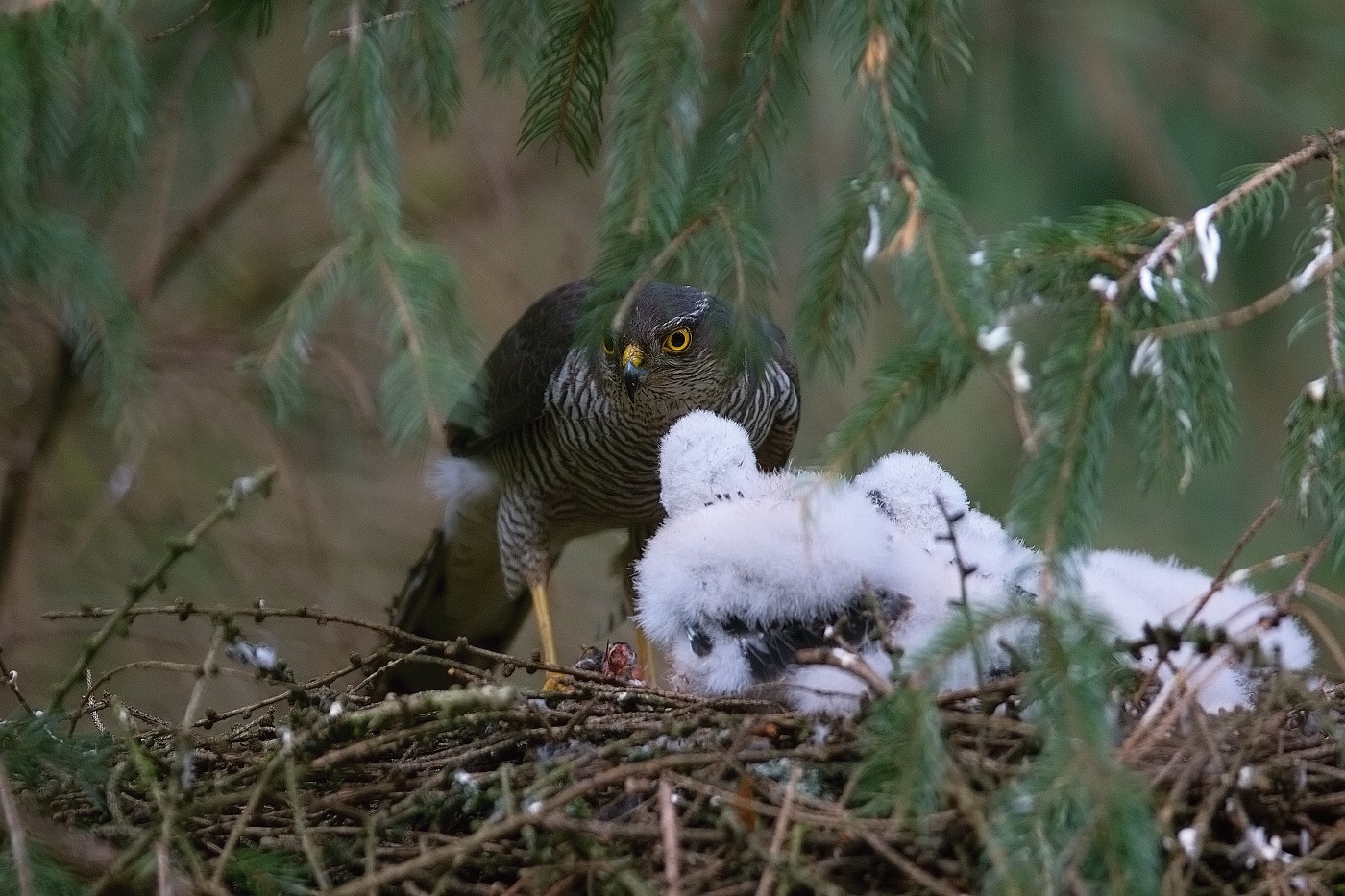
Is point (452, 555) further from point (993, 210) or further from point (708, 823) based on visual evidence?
point (708, 823)

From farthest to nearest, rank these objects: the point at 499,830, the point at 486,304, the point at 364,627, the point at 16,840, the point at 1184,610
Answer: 1. the point at 486,304
2. the point at 364,627
3. the point at 1184,610
4. the point at 499,830
5. the point at 16,840

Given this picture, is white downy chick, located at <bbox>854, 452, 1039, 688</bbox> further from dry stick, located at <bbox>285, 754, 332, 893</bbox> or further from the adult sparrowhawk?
dry stick, located at <bbox>285, 754, 332, 893</bbox>

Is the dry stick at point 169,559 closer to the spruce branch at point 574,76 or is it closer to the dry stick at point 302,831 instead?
the dry stick at point 302,831

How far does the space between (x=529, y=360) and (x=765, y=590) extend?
1.51 meters

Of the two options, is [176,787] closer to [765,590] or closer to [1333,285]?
[765,590]

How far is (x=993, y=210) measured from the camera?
4.36 meters

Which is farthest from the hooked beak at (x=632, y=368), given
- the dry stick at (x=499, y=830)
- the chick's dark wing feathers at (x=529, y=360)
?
the dry stick at (x=499, y=830)

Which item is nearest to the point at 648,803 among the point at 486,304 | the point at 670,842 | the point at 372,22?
the point at 670,842

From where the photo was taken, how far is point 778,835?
1.77 meters

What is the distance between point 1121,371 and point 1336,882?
0.71 meters

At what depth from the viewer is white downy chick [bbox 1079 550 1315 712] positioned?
2371 mm

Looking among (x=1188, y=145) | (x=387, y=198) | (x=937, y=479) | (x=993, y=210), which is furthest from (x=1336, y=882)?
(x=1188, y=145)

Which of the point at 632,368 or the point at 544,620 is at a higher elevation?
the point at 632,368

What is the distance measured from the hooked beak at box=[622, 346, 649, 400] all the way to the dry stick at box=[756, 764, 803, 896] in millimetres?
1591
